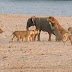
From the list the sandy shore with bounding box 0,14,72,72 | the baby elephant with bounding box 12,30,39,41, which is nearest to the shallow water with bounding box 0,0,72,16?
the baby elephant with bounding box 12,30,39,41

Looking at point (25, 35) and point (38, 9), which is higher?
point (25, 35)

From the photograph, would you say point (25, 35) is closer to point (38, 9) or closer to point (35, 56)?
point (35, 56)

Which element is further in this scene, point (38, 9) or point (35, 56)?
point (38, 9)

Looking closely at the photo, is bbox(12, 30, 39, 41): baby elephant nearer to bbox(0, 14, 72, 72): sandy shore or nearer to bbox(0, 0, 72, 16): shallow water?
bbox(0, 14, 72, 72): sandy shore

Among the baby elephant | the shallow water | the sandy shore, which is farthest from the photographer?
the shallow water

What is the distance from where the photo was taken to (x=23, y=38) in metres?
A: 19.3

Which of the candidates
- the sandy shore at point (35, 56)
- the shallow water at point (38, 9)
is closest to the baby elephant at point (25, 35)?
the sandy shore at point (35, 56)

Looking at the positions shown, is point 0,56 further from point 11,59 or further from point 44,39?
point 44,39

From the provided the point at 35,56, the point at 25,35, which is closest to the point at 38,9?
the point at 25,35

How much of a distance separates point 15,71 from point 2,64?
1.22 meters

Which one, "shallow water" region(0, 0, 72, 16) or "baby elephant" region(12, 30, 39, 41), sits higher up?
"baby elephant" region(12, 30, 39, 41)

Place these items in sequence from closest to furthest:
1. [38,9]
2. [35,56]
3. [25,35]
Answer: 1. [35,56]
2. [25,35]
3. [38,9]

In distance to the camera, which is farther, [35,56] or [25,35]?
[25,35]

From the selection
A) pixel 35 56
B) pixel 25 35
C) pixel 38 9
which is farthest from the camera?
pixel 38 9
